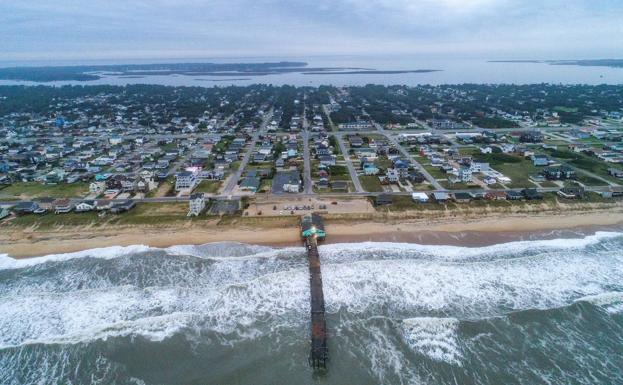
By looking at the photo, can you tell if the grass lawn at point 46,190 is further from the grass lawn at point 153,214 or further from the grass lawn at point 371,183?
the grass lawn at point 371,183

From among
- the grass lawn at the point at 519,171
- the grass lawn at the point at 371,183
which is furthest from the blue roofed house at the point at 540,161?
the grass lawn at the point at 371,183

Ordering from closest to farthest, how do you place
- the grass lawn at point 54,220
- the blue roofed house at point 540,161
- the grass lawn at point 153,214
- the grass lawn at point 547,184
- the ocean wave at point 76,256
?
the ocean wave at point 76,256
the grass lawn at point 54,220
the grass lawn at point 153,214
the grass lawn at point 547,184
the blue roofed house at point 540,161

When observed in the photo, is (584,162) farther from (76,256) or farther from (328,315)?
(76,256)

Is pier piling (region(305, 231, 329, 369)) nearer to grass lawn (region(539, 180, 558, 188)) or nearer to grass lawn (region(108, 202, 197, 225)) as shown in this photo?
grass lawn (region(108, 202, 197, 225))

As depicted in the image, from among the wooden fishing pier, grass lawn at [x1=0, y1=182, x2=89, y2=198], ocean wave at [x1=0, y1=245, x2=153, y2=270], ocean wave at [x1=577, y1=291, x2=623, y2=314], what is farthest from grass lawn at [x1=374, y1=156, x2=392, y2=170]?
grass lawn at [x1=0, y1=182, x2=89, y2=198]

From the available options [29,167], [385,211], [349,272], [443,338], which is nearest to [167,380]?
[349,272]

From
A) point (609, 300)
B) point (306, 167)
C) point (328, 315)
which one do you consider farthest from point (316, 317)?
point (306, 167)
